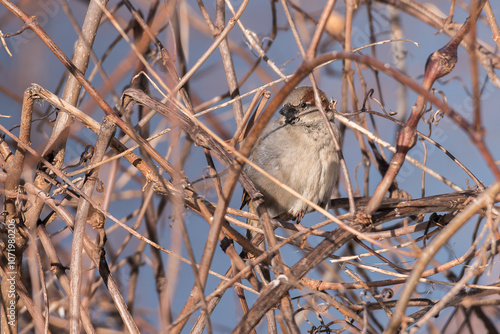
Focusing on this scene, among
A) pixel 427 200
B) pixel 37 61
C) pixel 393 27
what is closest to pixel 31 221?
pixel 37 61

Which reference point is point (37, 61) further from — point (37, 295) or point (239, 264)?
point (239, 264)

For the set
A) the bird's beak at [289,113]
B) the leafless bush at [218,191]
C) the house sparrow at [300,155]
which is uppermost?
the bird's beak at [289,113]

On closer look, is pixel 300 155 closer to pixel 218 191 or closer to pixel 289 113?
pixel 289 113

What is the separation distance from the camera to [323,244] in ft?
4.48

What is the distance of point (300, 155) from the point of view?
106 inches

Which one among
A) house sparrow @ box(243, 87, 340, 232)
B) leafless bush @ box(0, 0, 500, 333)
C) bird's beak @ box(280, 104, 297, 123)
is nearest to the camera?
leafless bush @ box(0, 0, 500, 333)

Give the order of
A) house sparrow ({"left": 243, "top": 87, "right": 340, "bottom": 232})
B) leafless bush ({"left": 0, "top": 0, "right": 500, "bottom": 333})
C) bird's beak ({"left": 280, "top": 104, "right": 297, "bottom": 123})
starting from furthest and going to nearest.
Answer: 1. bird's beak ({"left": 280, "top": 104, "right": 297, "bottom": 123})
2. house sparrow ({"left": 243, "top": 87, "right": 340, "bottom": 232})
3. leafless bush ({"left": 0, "top": 0, "right": 500, "bottom": 333})

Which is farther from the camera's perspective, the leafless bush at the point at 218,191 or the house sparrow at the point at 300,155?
the house sparrow at the point at 300,155

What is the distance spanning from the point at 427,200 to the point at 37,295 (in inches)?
50.0

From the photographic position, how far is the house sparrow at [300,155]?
105 inches

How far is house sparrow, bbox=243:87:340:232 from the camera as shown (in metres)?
2.67

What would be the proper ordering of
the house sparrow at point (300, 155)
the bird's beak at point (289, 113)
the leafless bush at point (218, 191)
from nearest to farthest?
1. the leafless bush at point (218, 191)
2. the house sparrow at point (300, 155)
3. the bird's beak at point (289, 113)

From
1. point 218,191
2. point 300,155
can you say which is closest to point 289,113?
point 300,155

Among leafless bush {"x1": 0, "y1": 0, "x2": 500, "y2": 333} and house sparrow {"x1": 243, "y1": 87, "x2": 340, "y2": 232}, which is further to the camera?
house sparrow {"x1": 243, "y1": 87, "x2": 340, "y2": 232}
